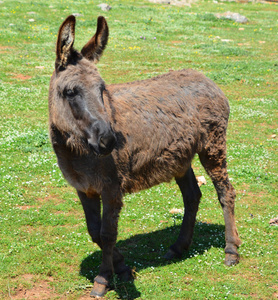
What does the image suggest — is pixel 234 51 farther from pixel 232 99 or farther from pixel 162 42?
pixel 232 99

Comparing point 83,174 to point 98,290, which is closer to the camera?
point 83,174

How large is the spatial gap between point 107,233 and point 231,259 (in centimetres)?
205

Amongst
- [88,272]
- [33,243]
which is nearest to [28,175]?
[33,243]

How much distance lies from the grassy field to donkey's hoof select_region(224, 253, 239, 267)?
0.09 metres

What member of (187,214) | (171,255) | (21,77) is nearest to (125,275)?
(171,255)

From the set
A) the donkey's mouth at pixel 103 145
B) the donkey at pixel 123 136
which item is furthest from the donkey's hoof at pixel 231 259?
the donkey's mouth at pixel 103 145

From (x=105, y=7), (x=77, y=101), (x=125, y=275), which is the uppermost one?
(x=77, y=101)

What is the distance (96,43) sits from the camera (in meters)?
5.22

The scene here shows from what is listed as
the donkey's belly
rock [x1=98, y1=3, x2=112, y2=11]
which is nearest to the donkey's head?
the donkey's belly

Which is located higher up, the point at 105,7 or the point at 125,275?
the point at 105,7

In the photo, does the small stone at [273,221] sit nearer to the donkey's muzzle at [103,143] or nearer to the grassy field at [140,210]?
the grassy field at [140,210]

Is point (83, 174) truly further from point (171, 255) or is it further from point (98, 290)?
point (171, 255)

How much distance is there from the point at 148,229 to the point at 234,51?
52.9 feet

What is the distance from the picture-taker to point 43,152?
1017 centimetres
